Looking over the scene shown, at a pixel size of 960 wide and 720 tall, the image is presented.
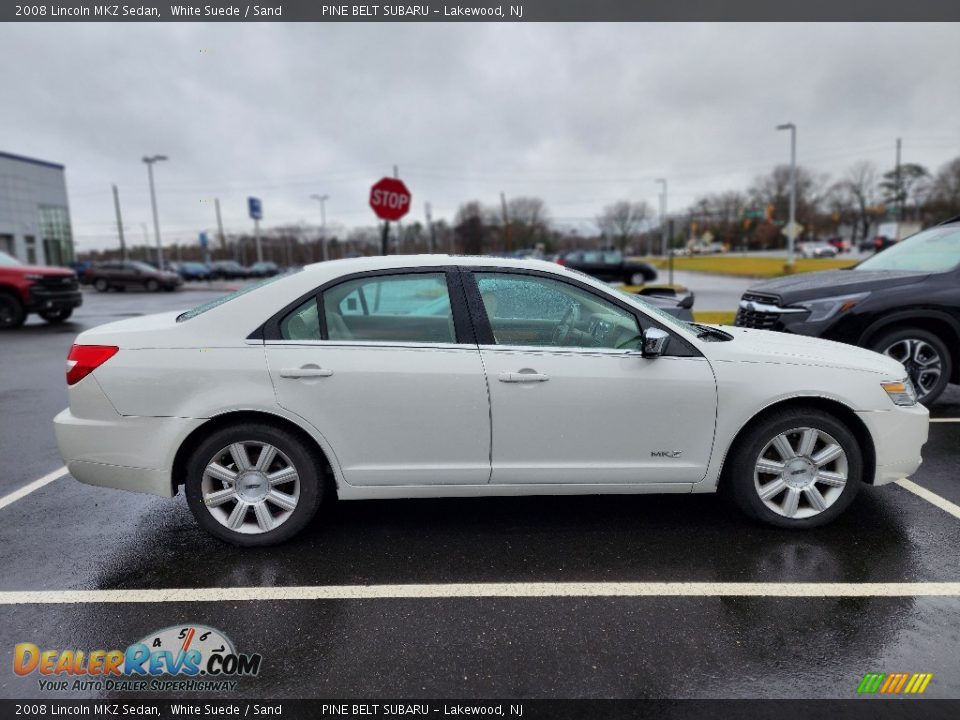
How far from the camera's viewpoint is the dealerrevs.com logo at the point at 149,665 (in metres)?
2.38

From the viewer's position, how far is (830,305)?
19.3 feet

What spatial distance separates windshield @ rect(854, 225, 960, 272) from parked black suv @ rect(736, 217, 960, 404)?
0.02 meters

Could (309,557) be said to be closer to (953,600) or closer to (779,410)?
(779,410)

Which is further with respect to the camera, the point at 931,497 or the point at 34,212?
the point at 34,212

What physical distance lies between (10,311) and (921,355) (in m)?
17.5

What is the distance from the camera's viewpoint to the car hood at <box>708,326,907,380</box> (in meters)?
3.42

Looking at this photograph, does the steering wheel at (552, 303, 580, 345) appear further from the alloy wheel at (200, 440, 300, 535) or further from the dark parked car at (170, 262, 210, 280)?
the dark parked car at (170, 262, 210, 280)

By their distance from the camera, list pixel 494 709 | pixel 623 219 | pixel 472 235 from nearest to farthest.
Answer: pixel 494 709 < pixel 472 235 < pixel 623 219

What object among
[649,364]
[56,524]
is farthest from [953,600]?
[56,524]

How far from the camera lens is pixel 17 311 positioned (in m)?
14.4

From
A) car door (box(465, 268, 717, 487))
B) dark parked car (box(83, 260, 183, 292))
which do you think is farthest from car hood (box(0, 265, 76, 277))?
dark parked car (box(83, 260, 183, 292))

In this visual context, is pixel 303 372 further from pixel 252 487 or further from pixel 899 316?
pixel 899 316

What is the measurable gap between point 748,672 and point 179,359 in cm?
304

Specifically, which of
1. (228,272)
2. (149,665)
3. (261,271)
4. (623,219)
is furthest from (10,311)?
(623,219)
